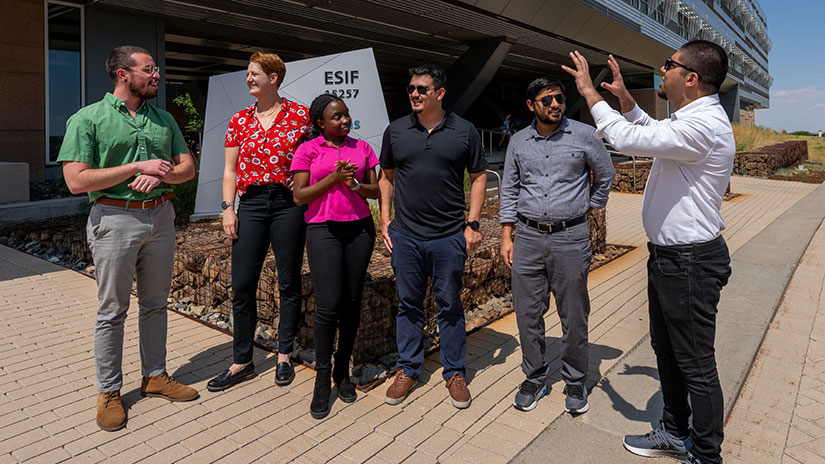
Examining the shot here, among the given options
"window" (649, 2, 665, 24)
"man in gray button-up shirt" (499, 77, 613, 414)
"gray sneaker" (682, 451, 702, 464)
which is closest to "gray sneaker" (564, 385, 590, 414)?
"man in gray button-up shirt" (499, 77, 613, 414)

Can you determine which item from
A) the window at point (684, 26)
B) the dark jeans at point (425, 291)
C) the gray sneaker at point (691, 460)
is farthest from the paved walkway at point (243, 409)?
the window at point (684, 26)

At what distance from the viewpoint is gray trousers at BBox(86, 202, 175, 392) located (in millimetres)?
3127

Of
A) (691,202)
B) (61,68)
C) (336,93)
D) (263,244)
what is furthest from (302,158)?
(61,68)

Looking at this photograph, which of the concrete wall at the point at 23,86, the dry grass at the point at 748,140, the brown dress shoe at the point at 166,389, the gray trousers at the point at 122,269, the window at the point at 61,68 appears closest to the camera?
the gray trousers at the point at 122,269

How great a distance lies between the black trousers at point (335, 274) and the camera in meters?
3.32

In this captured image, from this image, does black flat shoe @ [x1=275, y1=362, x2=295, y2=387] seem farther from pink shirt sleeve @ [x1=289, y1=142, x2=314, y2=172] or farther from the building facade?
the building facade

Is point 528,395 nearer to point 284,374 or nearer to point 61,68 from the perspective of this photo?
point 284,374

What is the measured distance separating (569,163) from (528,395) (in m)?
1.39

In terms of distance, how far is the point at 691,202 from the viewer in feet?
8.44

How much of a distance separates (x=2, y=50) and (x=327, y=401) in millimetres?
11010

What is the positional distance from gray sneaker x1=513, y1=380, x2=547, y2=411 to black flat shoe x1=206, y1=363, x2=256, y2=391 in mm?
1737

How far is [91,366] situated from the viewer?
158 inches

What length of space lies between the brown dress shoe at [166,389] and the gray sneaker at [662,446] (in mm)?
2545

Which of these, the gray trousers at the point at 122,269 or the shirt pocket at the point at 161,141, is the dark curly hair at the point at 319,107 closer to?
the shirt pocket at the point at 161,141
